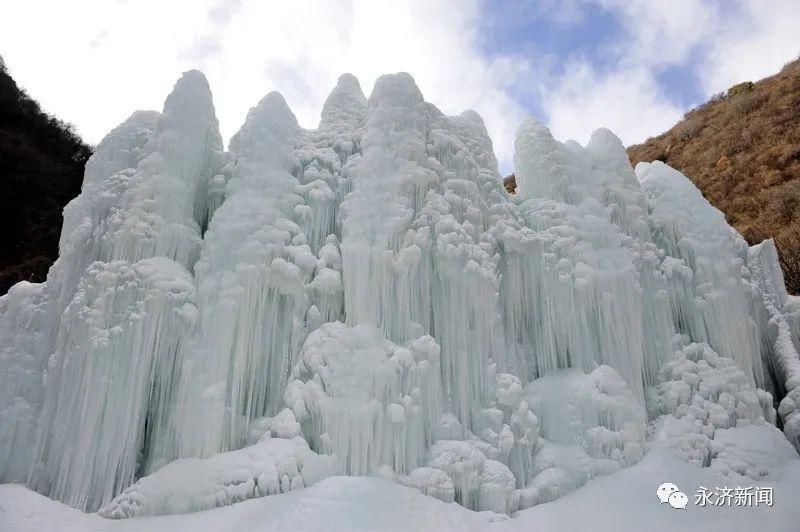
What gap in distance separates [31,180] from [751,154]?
30.7 m

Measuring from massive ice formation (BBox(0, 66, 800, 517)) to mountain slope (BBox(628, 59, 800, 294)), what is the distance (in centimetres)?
874

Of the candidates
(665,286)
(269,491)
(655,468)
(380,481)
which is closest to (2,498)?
(269,491)

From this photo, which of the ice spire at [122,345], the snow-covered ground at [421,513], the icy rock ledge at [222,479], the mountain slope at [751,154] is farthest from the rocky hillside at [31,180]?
the mountain slope at [751,154]

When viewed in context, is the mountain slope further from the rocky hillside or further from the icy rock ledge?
the rocky hillside

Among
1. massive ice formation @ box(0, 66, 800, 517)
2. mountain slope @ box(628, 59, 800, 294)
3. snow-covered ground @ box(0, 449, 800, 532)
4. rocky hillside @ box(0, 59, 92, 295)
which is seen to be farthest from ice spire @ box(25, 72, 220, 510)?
mountain slope @ box(628, 59, 800, 294)

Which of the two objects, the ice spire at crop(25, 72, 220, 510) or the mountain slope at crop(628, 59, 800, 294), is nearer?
the ice spire at crop(25, 72, 220, 510)

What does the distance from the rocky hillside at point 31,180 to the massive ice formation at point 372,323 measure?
13.0 meters

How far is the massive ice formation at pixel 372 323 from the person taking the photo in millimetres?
5898

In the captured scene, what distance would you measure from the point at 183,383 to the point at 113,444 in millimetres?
930

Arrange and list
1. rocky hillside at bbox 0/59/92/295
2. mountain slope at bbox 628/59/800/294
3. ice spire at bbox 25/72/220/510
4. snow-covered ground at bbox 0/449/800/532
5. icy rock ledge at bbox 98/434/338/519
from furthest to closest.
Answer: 1. rocky hillside at bbox 0/59/92/295
2. mountain slope at bbox 628/59/800/294
3. ice spire at bbox 25/72/220/510
4. icy rock ledge at bbox 98/434/338/519
5. snow-covered ground at bbox 0/449/800/532

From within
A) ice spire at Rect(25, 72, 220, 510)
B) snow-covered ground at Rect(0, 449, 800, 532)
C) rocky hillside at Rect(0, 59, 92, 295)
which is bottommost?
snow-covered ground at Rect(0, 449, 800, 532)

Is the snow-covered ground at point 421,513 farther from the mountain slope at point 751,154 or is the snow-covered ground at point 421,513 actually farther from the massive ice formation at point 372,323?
the mountain slope at point 751,154

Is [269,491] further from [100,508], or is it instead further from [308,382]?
[100,508]

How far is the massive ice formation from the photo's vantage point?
232 inches
